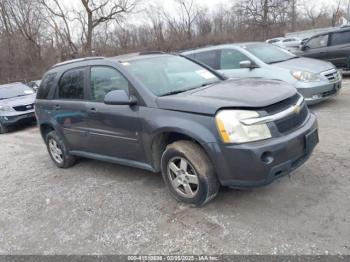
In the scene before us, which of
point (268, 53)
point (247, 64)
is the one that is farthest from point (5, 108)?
point (268, 53)

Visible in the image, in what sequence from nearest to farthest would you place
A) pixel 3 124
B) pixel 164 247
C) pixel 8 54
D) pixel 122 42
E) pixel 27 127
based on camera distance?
pixel 164 247
pixel 3 124
pixel 27 127
pixel 8 54
pixel 122 42

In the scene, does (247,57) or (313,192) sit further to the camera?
(247,57)

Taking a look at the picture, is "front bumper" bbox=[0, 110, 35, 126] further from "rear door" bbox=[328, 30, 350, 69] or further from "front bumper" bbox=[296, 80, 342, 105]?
"rear door" bbox=[328, 30, 350, 69]

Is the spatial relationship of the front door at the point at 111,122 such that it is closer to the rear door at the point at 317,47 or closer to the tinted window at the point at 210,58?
the tinted window at the point at 210,58

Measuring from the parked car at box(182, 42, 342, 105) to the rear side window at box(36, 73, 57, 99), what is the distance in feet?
12.7

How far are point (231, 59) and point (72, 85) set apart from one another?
13.8 ft

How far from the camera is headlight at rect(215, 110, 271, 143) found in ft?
9.58

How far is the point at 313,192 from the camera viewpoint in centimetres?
343

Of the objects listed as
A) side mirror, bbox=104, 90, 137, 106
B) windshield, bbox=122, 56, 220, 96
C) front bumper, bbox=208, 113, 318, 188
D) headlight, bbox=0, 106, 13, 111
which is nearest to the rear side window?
windshield, bbox=122, 56, 220, 96

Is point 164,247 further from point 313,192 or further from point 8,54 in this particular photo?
point 8,54

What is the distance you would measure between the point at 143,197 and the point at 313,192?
194cm

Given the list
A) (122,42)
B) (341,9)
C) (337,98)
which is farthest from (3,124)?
(341,9)

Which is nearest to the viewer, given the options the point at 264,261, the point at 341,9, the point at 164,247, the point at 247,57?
the point at 264,261

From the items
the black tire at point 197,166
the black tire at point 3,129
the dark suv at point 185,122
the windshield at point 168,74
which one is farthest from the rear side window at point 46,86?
the black tire at point 3,129
